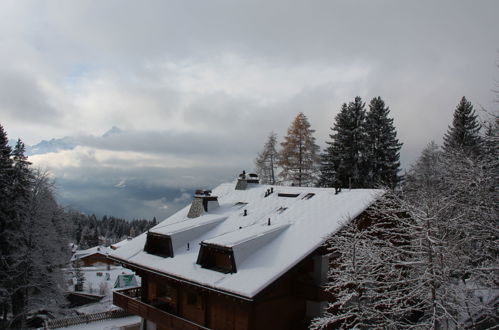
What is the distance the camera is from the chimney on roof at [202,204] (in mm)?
24828

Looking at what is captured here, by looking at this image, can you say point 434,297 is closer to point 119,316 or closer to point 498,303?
point 498,303

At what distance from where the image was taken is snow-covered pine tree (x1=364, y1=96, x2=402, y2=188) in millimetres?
35656

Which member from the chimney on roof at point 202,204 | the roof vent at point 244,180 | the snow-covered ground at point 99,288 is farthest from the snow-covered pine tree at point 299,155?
the snow-covered ground at point 99,288

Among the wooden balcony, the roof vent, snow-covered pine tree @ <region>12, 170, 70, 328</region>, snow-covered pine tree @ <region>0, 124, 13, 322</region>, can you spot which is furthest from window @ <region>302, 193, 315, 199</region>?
snow-covered pine tree @ <region>0, 124, 13, 322</region>

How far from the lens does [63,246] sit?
3416cm

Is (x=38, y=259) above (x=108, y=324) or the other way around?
above

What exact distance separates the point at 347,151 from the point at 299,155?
16.9ft

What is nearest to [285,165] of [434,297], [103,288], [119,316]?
[119,316]

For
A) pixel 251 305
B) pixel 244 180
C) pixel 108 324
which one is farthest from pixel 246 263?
pixel 108 324

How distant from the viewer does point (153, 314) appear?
19.6m

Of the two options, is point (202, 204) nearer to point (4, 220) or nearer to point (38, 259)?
point (38, 259)

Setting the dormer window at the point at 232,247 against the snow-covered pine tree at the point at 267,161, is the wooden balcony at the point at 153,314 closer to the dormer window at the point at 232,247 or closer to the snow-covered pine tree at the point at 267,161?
the dormer window at the point at 232,247

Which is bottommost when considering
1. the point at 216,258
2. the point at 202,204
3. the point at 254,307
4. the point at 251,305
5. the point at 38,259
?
the point at 38,259

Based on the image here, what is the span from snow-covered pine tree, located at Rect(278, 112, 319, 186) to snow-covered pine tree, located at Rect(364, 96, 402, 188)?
5642 millimetres
